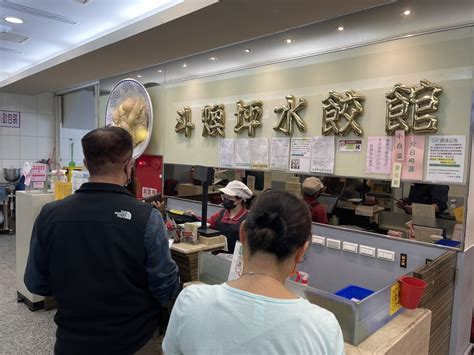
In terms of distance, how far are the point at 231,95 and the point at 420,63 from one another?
1799mm

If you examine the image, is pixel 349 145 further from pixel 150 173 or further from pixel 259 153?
pixel 150 173

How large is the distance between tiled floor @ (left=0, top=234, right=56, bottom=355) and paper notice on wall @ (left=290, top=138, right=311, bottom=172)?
2.38 meters

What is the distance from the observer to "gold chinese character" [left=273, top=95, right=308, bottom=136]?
3.07 meters

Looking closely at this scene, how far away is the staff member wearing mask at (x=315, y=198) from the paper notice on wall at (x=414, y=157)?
2.27 ft

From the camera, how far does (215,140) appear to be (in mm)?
3875

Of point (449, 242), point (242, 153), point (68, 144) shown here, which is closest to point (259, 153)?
point (242, 153)

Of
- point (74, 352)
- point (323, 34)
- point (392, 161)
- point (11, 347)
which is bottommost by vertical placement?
point (11, 347)

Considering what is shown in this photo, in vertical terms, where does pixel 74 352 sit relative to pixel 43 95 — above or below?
below

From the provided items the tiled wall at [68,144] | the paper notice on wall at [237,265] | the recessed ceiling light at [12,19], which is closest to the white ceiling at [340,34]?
the recessed ceiling light at [12,19]

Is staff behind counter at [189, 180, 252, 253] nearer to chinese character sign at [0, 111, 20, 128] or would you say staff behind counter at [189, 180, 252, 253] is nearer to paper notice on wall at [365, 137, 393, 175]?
paper notice on wall at [365, 137, 393, 175]

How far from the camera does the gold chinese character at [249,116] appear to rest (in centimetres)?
342

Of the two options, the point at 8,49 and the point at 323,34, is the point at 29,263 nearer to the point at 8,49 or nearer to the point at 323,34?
the point at 323,34

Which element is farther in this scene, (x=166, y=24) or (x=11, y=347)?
(x=166, y=24)

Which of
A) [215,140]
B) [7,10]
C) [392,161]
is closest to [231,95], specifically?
[215,140]
